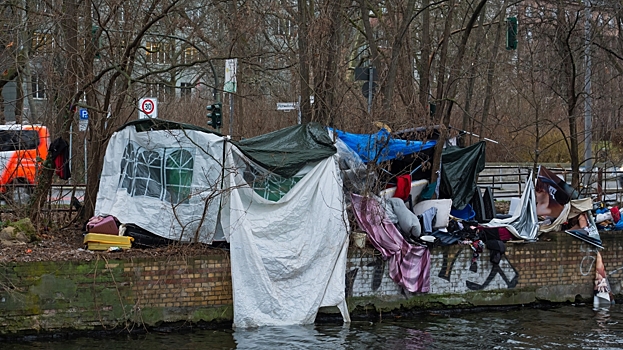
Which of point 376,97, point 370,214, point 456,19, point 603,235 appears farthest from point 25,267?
point 456,19

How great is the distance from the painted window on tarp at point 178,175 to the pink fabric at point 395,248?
2.64 m

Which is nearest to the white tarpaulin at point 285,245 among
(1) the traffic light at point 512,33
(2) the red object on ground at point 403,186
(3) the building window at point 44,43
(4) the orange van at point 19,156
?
(2) the red object on ground at point 403,186

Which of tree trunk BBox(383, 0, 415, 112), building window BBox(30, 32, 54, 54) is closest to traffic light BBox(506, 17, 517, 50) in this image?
tree trunk BBox(383, 0, 415, 112)

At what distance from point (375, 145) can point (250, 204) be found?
8.09 feet

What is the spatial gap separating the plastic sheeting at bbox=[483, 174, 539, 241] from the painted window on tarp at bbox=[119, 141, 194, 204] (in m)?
5.29

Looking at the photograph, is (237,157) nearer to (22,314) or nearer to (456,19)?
(22,314)

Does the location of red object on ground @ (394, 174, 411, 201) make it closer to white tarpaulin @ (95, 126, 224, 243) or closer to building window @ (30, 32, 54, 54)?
white tarpaulin @ (95, 126, 224, 243)

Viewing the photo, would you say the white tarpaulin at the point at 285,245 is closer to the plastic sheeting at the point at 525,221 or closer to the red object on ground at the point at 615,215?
the plastic sheeting at the point at 525,221

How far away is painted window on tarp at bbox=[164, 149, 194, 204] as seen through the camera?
12445 millimetres

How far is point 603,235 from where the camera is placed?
14375 mm

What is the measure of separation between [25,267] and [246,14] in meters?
10.2

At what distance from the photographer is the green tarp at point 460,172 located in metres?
14.4

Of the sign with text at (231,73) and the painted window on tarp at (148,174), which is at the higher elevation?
the sign with text at (231,73)

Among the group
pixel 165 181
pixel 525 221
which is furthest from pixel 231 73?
pixel 525 221
